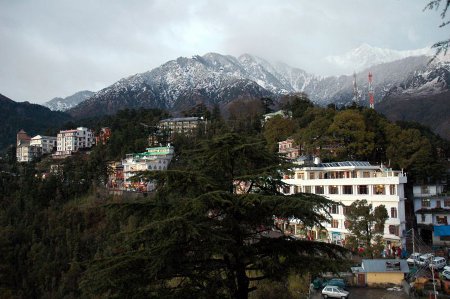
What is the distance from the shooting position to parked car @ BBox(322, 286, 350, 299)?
60.0 ft

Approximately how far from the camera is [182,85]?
616 ft

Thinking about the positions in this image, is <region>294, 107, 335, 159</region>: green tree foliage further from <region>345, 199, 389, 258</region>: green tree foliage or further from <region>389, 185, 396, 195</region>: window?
<region>345, 199, 389, 258</region>: green tree foliage

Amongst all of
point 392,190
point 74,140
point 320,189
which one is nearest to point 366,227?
point 392,190

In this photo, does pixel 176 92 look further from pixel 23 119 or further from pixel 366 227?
pixel 366 227

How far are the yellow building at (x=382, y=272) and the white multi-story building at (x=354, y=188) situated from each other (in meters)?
4.72

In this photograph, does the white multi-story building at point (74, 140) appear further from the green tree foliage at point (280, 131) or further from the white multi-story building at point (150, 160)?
the green tree foliage at point (280, 131)

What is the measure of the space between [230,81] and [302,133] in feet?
446

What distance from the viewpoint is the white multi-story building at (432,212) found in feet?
97.0

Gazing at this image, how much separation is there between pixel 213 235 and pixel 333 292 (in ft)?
45.3

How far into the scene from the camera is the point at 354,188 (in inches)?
1163

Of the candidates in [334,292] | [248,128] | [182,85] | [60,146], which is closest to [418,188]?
[334,292]

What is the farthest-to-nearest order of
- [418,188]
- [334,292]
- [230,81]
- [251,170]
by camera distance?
1. [230,81]
2. [418,188]
3. [334,292]
4. [251,170]

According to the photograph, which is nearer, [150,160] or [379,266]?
[379,266]

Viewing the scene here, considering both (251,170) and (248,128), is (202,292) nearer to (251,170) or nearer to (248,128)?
(251,170)
